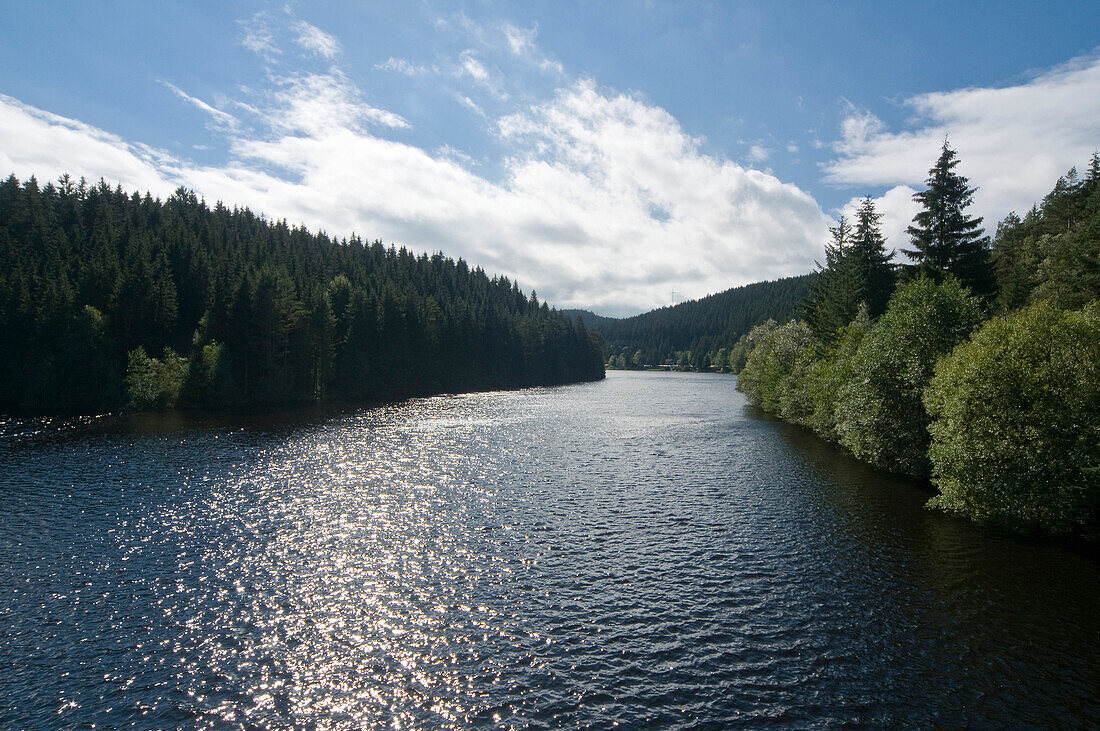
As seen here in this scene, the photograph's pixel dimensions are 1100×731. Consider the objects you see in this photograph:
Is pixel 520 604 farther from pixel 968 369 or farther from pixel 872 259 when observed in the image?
pixel 872 259

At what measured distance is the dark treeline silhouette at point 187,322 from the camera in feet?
268

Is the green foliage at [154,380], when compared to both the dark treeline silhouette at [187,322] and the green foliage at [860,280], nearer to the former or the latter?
the dark treeline silhouette at [187,322]

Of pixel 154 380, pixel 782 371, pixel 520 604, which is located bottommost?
pixel 520 604

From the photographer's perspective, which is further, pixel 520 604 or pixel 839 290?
pixel 839 290

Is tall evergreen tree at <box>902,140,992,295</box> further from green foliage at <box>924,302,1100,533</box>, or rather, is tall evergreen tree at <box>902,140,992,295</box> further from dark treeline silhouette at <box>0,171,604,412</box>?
dark treeline silhouette at <box>0,171,604,412</box>

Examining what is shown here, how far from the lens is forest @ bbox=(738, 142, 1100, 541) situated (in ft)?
87.9

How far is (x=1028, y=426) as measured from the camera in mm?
26938

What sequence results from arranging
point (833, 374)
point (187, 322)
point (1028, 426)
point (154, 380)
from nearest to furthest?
point (1028, 426) → point (833, 374) → point (154, 380) → point (187, 322)

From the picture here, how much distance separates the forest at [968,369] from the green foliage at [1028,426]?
6cm

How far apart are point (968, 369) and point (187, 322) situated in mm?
118661

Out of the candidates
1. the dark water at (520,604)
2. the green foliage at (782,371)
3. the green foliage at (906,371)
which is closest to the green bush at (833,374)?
the green foliage at (906,371)

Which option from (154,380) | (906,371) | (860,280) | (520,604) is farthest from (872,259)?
(154,380)

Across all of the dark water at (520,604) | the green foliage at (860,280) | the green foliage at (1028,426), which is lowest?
the dark water at (520,604)

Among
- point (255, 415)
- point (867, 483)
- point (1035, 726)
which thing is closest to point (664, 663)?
point (1035, 726)
